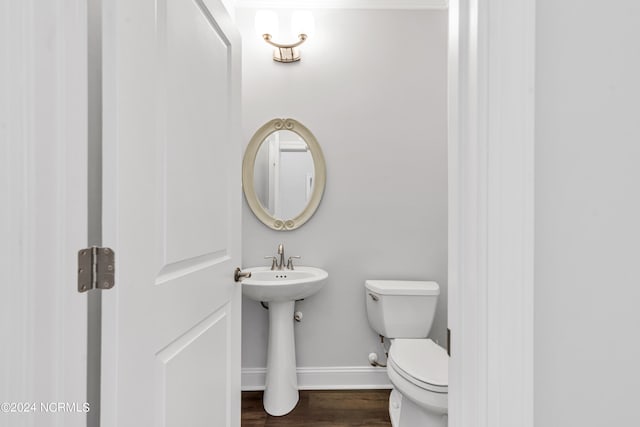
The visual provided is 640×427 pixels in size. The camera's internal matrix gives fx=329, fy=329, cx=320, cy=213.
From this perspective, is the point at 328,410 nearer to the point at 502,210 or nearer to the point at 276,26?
the point at 502,210

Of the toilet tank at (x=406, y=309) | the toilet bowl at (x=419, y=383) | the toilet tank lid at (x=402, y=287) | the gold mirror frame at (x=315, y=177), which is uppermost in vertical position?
the gold mirror frame at (x=315, y=177)

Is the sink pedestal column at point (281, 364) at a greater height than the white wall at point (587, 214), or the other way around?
the white wall at point (587, 214)

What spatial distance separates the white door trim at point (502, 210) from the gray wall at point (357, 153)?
1556mm

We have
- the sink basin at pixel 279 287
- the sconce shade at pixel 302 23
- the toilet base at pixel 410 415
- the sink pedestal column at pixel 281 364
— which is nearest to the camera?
the toilet base at pixel 410 415

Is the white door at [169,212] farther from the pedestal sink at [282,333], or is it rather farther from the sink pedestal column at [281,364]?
the sink pedestal column at [281,364]

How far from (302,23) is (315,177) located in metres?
0.93

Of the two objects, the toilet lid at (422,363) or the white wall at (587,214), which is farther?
the toilet lid at (422,363)

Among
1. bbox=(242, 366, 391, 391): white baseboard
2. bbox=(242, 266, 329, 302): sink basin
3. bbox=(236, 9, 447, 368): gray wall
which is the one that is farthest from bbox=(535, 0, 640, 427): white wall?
bbox=(242, 366, 391, 391): white baseboard

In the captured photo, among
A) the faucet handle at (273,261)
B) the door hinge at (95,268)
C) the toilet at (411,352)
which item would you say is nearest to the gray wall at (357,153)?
the faucet handle at (273,261)

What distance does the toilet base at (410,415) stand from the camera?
1.39 metres

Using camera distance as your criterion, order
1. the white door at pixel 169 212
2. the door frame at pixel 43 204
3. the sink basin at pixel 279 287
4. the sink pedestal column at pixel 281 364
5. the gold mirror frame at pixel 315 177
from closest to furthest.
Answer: the door frame at pixel 43 204 → the white door at pixel 169 212 → the sink basin at pixel 279 287 → the sink pedestal column at pixel 281 364 → the gold mirror frame at pixel 315 177

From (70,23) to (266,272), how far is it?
5.22 feet

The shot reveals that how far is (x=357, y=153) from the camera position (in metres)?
2.13

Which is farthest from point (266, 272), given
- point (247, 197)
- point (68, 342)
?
point (68, 342)
